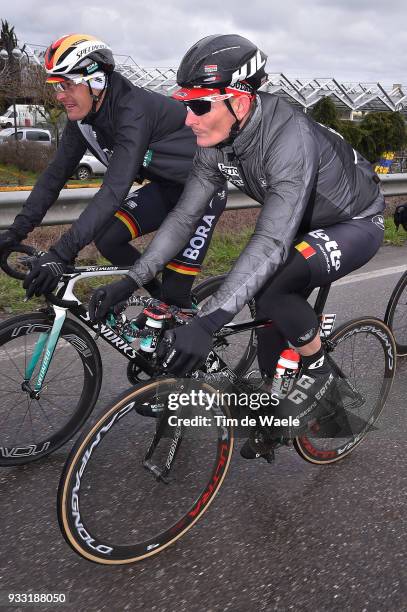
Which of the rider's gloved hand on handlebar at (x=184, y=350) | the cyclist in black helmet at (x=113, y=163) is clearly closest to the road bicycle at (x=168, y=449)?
the rider's gloved hand on handlebar at (x=184, y=350)

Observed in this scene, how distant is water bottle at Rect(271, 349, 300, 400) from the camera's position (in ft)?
9.89

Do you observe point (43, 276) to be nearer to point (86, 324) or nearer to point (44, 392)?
point (86, 324)

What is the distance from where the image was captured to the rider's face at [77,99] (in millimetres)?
3219

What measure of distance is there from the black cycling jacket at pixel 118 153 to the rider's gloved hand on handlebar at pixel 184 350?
913 millimetres

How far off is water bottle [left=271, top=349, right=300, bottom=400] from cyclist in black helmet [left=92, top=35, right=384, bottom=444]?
0.14ft

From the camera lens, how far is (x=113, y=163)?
3178 millimetres

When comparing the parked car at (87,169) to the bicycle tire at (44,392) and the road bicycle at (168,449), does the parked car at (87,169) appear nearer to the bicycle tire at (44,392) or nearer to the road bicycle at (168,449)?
the bicycle tire at (44,392)

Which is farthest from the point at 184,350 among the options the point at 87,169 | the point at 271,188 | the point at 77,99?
the point at 87,169

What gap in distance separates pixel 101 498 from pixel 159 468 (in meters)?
0.31

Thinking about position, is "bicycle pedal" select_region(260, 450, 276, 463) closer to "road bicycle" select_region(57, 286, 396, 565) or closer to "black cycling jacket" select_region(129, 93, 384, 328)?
"road bicycle" select_region(57, 286, 396, 565)

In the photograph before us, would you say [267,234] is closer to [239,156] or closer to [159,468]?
[239,156]

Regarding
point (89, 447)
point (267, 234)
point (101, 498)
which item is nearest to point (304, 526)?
point (101, 498)

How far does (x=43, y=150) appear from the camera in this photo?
102ft

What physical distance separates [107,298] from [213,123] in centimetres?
90
